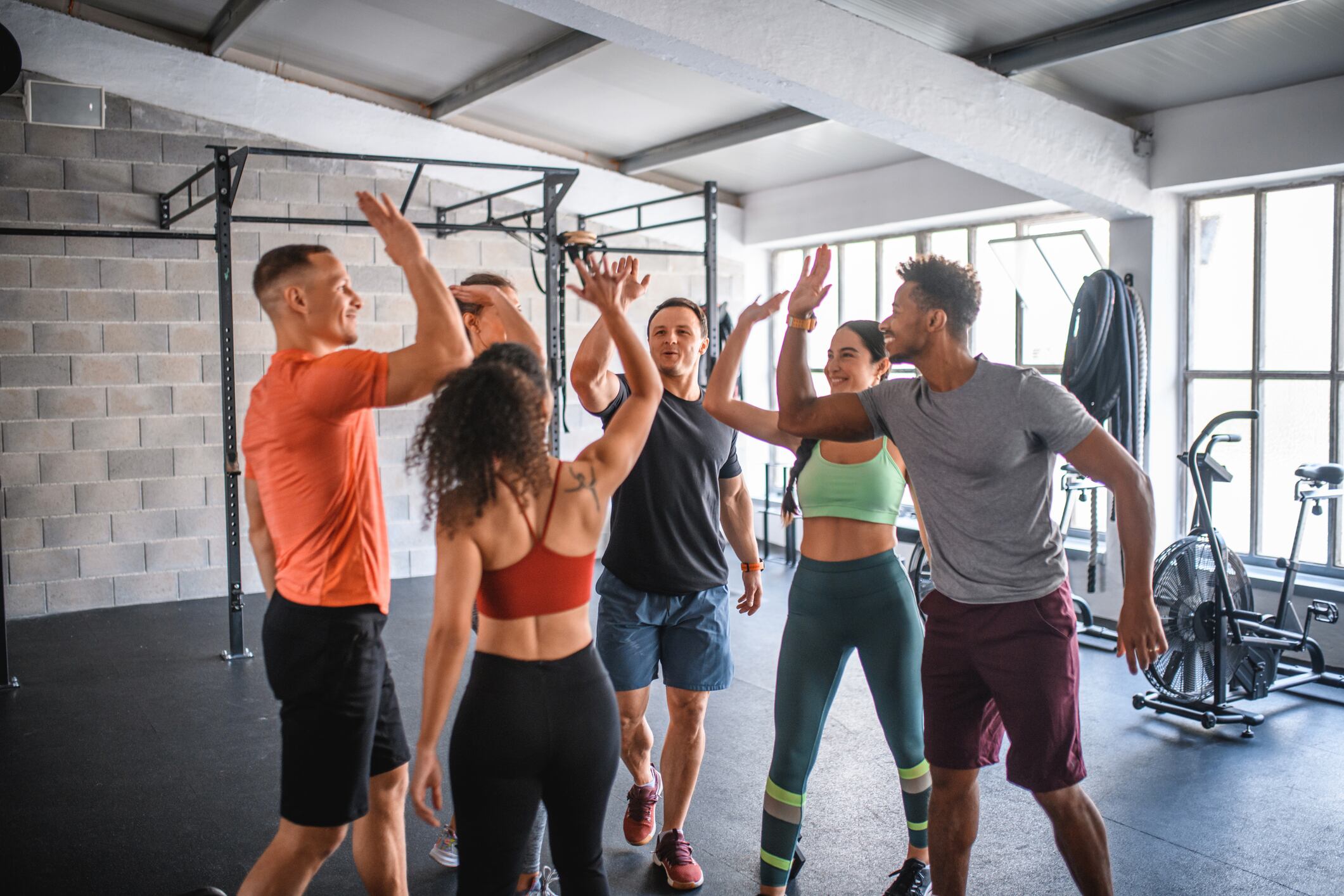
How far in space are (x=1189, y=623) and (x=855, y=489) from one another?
7.44 feet

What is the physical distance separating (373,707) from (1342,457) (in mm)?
4750

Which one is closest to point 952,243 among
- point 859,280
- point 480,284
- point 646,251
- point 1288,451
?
point 859,280

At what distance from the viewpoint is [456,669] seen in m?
1.64

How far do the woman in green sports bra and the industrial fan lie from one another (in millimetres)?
1981

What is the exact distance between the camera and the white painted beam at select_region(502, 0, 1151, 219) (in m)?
3.94

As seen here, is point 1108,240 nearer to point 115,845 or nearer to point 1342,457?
point 1342,457

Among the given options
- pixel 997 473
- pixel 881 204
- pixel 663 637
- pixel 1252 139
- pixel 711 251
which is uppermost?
pixel 881 204

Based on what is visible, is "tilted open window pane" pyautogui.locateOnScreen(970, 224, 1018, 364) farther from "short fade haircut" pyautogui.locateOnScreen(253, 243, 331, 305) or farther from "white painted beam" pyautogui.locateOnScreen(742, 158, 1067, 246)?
"short fade haircut" pyautogui.locateOnScreen(253, 243, 331, 305)

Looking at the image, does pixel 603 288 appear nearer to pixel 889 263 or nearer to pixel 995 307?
pixel 995 307

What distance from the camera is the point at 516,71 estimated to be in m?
5.74

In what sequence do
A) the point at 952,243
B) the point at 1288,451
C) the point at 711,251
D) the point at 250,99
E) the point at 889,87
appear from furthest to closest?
the point at 952,243 < the point at 250,99 < the point at 711,251 < the point at 1288,451 < the point at 889,87

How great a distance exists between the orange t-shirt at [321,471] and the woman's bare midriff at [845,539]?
3.36ft

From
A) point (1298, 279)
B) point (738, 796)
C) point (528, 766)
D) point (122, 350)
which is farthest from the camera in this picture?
point (122, 350)

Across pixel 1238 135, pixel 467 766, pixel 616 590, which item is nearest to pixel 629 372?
pixel 467 766
